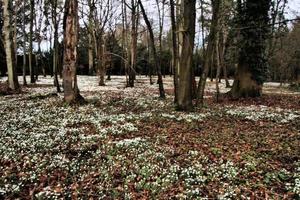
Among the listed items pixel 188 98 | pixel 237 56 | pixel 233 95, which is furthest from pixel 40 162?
pixel 237 56

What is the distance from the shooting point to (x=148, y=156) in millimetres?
9367

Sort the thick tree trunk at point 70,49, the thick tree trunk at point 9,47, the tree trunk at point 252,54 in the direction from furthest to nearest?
the thick tree trunk at point 9,47 < the tree trunk at point 252,54 < the thick tree trunk at point 70,49

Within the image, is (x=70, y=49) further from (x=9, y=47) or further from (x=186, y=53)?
(x=9, y=47)

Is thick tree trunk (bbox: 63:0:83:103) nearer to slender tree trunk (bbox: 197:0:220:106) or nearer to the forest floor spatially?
the forest floor

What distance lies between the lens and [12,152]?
32.2 feet

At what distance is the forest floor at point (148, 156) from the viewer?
751 centimetres

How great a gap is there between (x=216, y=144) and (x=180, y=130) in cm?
215

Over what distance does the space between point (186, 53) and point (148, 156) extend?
7986 millimetres

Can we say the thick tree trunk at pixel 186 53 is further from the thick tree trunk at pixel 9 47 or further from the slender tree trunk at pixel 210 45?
the thick tree trunk at pixel 9 47

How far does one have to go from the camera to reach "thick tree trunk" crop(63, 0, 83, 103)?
1792 cm

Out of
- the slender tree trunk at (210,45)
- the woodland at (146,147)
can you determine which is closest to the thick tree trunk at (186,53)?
the woodland at (146,147)

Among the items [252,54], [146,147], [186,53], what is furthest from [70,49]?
[252,54]

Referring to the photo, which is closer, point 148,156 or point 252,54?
point 148,156

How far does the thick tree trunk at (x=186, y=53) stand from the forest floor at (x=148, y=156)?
1151 mm
